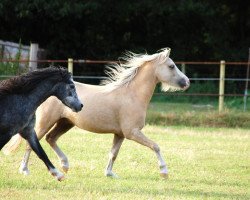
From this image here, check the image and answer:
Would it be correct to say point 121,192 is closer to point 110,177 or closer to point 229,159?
point 110,177

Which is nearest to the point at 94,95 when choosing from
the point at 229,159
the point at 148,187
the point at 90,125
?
the point at 90,125

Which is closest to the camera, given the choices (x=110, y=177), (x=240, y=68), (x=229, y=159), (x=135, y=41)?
(x=110, y=177)

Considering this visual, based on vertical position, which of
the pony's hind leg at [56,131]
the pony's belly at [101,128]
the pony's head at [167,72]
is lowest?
the pony's hind leg at [56,131]

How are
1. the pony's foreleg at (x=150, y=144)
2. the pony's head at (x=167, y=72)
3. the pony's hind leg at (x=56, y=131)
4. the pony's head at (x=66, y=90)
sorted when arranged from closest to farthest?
the pony's head at (x=66, y=90), the pony's foreleg at (x=150, y=144), the pony's hind leg at (x=56, y=131), the pony's head at (x=167, y=72)

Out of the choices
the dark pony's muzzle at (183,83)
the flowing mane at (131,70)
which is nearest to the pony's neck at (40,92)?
the flowing mane at (131,70)

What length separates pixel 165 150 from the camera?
12.3 meters

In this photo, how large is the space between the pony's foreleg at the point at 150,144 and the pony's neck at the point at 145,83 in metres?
0.59

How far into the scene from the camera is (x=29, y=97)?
7.91 metres

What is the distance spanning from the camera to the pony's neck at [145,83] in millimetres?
9625

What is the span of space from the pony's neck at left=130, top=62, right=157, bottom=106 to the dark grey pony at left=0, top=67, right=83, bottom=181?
5.45 feet

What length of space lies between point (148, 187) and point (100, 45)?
1845cm

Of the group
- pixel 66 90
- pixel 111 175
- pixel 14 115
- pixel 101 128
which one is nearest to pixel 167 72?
pixel 101 128

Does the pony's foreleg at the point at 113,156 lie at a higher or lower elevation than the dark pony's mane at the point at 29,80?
lower

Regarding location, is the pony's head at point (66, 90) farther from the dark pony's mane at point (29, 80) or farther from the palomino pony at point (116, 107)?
the palomino pony at point (116, 107)
